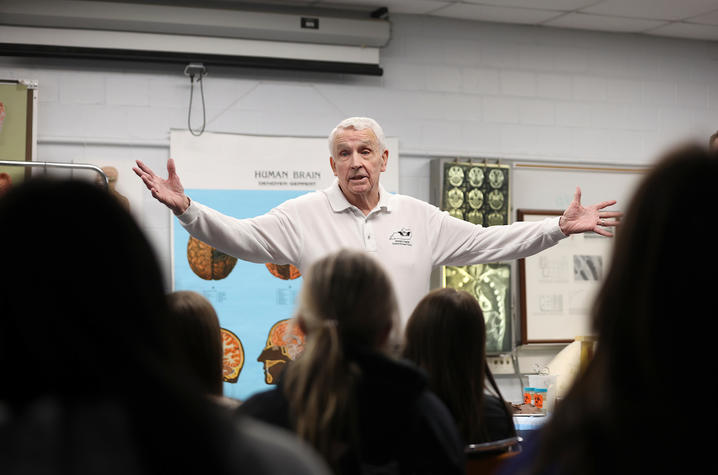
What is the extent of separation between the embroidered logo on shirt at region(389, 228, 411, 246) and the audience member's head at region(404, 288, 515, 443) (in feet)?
3.62

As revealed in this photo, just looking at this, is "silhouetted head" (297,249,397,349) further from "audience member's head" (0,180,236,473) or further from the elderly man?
the elderly man

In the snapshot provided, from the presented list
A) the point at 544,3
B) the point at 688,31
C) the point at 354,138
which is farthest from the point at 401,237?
the point at 688,31

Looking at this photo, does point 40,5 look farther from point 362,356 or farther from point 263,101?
point 362,356

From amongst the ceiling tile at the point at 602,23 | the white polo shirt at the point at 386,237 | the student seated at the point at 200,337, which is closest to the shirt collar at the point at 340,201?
the white polo shirt at the point at 386,237

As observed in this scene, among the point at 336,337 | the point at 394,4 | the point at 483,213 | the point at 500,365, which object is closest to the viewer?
the point at 336,337

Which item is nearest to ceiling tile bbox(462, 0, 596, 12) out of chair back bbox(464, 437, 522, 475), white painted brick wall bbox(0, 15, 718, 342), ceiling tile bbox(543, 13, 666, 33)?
ceiling tile bbox(543, 13, 666, 33)

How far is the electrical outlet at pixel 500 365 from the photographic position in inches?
176

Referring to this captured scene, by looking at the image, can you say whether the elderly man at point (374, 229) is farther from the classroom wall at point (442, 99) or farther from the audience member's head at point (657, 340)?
the audience member's head at point (657, 340)

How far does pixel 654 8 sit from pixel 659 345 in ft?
13.4

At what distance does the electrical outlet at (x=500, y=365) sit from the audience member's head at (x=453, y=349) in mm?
2762

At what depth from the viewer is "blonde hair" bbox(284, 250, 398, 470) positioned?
1320mm

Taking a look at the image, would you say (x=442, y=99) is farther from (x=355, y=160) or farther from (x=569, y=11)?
(x=355, y=160)

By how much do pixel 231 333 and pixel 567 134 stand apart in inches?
90.8

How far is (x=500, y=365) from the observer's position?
14.7 ft
